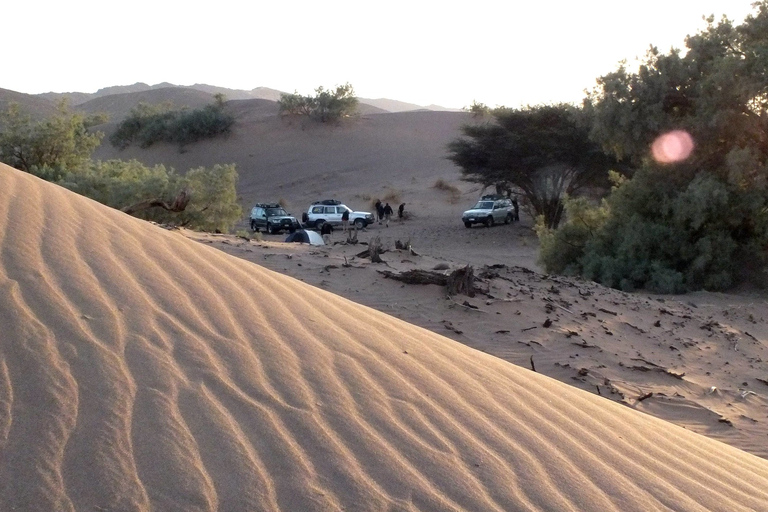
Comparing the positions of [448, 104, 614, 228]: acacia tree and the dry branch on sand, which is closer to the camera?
the dry branch on sand

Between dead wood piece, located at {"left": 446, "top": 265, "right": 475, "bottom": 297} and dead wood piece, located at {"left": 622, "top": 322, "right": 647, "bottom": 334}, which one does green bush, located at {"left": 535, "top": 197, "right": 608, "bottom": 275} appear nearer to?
dead wood piece, located at {"left": 622, "top": 322, "right": 647, "bottom": 334}

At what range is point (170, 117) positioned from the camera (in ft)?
215

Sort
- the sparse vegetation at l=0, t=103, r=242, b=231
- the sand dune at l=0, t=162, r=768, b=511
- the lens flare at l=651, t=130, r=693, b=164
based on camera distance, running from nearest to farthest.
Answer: the sand dune at l=0, t=162, r=768, b=511
the lens flare at l=651, t=130, r=693, b=164
the sparse vegetation at l=0, t=103, r=242, b=231

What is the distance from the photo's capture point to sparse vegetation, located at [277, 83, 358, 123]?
66.8 meters

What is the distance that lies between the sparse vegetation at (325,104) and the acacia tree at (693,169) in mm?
51527

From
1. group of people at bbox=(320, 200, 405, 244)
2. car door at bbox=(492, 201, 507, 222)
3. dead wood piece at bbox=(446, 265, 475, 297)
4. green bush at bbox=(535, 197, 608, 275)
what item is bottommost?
group of people at bbox=(320, 200, 405, 244)

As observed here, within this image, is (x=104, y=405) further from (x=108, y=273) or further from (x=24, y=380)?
(x=108, y=273)

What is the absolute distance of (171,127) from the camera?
63.7 metres

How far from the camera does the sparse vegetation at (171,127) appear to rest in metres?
63.8

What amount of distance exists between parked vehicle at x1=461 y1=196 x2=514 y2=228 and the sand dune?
3003 centimetres

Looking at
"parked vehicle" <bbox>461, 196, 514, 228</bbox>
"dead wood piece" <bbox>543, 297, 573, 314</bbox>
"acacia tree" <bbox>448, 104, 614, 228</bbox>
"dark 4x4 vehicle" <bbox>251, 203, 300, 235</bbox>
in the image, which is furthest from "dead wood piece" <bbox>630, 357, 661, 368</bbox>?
"parked vehicle" <bbox>461, 196, 514, 228</bbox>

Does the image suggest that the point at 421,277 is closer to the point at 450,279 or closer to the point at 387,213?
the point at 450,279

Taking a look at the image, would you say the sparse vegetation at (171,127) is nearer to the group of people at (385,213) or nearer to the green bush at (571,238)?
the group of people at (385,213)

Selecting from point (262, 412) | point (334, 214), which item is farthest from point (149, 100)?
point (262, 412)
